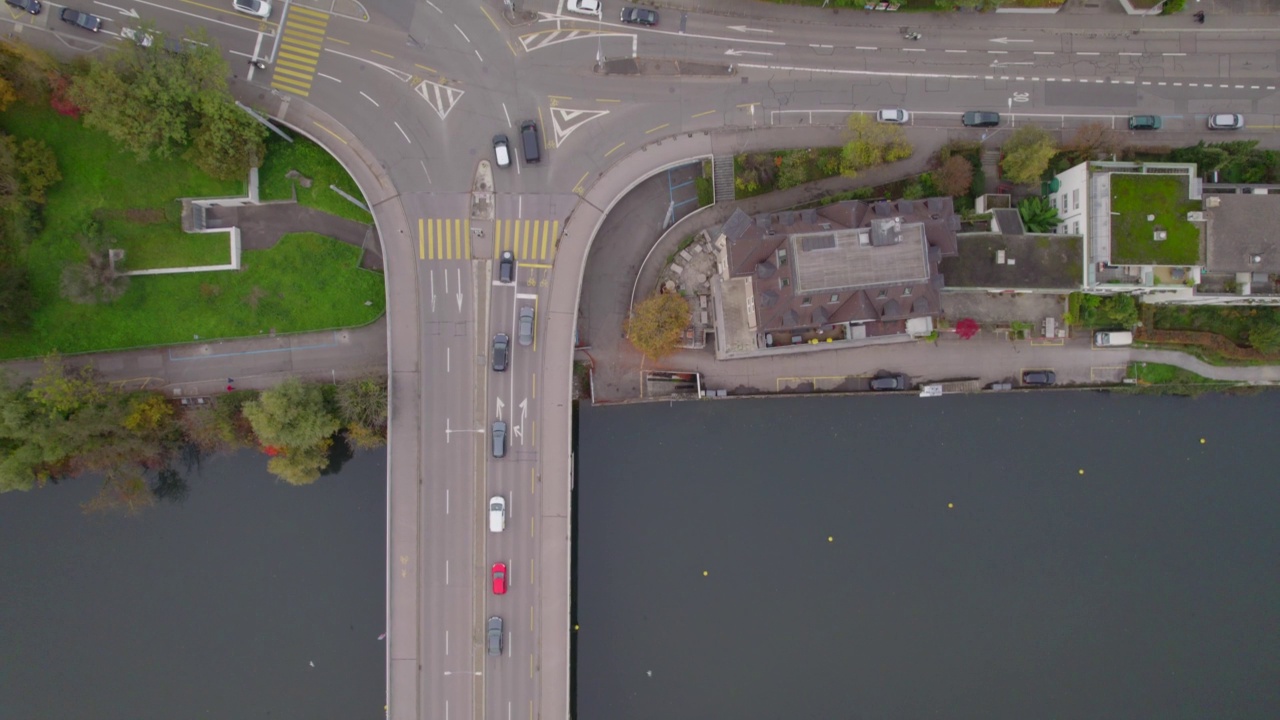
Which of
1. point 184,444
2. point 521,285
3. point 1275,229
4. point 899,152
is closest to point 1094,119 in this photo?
point 1275,229

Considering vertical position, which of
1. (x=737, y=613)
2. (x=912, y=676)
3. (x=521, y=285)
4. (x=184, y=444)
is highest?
(x=521, y=285)

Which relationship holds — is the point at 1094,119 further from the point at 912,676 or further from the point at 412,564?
the point at 412,564

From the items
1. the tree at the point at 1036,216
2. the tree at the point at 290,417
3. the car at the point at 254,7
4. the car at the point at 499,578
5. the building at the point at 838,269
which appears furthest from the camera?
the tree at the point at 1036,216

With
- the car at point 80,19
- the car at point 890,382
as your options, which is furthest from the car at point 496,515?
the car at point 80,19

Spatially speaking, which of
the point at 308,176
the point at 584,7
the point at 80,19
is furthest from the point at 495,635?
the point at 80,19

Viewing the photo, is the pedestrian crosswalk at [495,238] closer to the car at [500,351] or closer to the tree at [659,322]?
the car at [500,351]

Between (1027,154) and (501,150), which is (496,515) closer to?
(501,150)
